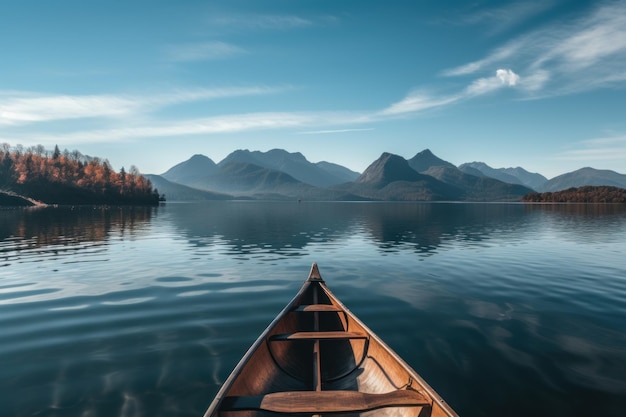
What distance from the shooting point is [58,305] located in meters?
17.1

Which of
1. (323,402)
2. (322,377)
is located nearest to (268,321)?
(322,377)

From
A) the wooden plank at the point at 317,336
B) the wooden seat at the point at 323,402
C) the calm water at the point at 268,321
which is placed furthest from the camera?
the wooden plank at the point at 317,336

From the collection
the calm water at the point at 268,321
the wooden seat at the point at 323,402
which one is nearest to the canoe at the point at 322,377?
the wooden seat at the point at 323,402

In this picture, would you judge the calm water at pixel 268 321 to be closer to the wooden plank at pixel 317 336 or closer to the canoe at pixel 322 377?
the canoe at pixel 322 377

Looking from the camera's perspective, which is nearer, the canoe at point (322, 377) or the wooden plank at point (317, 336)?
the canoe at point (322, 377)

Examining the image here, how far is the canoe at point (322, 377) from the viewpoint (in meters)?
6.99

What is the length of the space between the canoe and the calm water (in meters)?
1.85

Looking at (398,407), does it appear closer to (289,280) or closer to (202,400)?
(202,400)

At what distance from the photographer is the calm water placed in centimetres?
958

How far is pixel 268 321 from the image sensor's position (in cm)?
1545

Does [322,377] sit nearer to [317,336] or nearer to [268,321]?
[317,336]

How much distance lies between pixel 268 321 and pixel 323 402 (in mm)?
8643

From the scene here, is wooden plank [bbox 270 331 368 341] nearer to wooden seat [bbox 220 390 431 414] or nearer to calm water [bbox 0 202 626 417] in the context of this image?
calm water [bbox 0 202 626 417]

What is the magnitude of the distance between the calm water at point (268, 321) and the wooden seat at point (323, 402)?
2.80m
